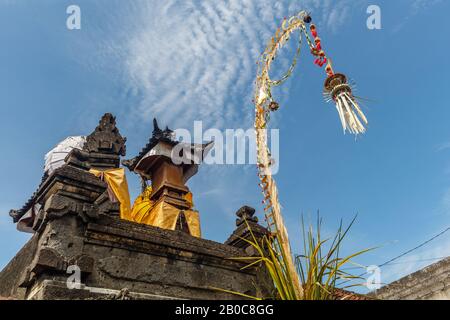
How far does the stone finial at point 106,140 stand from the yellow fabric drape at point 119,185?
693mm

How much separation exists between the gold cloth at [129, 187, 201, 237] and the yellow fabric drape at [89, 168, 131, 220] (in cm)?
77

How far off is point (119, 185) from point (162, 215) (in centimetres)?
152

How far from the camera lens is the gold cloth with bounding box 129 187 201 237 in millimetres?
10705

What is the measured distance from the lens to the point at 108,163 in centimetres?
1067

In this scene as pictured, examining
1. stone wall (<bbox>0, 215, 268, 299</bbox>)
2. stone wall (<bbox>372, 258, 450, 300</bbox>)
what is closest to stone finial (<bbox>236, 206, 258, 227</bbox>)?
stone wall (<bbox>0, 215, 268, 299</bbox>)

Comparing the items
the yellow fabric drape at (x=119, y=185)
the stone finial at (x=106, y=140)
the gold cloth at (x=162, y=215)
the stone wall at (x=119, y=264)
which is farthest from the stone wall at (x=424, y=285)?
the stone finial at (x=106, y=140)

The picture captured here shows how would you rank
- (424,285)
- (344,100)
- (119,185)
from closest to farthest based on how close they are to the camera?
(344,100), (424,285), (119,185)

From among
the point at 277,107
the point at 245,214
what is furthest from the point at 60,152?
the point at 277,107

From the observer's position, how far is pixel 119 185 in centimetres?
1050

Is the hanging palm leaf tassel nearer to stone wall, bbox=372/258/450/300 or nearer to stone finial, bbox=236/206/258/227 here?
stone finial, bbox=236/206/258/227

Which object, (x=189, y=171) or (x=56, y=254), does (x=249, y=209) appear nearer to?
(x=56, y=254)

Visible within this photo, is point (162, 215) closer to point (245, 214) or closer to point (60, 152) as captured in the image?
point (245, 214)

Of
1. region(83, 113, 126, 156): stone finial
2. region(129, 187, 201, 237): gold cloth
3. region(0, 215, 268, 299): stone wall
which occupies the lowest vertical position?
region(0, 215, 268, 299): stone wall
